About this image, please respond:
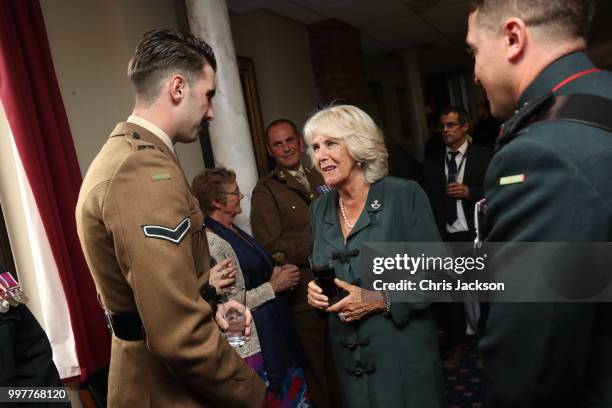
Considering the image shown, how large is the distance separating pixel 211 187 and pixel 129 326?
1.32 meters

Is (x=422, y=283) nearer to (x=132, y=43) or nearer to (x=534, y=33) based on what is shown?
(x=534, y=33)

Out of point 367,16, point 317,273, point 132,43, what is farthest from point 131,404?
point 367,16

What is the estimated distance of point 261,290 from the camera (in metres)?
2.44

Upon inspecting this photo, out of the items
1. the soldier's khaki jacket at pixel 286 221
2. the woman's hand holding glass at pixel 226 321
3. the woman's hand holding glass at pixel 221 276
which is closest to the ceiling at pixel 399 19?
the soldier's khaki jacket at pixel 286 221

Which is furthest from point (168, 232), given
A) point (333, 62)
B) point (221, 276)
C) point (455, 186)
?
point (333, 62)

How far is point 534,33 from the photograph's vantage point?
89cm

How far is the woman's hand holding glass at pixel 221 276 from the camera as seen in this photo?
1616mm

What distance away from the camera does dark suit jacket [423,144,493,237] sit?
3.49 m

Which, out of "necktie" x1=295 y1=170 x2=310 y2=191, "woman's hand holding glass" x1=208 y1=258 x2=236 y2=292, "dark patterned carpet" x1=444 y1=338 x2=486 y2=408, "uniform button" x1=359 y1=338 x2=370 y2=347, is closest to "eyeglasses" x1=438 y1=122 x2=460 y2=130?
"necktie" x1=295 y1=170 x2=310 y2=191

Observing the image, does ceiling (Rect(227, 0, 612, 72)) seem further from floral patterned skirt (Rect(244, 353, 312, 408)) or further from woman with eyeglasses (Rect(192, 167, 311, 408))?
floral patterned skirt (Rect(244, 353, 312, 408))

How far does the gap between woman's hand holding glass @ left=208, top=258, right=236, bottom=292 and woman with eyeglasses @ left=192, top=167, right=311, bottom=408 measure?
2.04ft

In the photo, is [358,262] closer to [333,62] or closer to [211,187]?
[211,187]

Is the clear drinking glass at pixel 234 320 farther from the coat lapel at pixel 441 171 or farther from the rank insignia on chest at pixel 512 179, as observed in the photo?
the coat lapel at pixel 441 171

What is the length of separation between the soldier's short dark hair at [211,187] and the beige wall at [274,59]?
2.27 m
